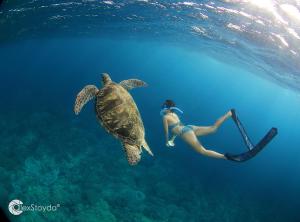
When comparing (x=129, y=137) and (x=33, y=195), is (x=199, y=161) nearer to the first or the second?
(x=33, y=195)

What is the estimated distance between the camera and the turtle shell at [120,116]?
251 inches

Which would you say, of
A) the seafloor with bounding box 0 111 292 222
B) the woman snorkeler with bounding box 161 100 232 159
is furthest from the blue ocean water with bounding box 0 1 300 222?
the woman snorkeler with bounding box 161 100 232 159

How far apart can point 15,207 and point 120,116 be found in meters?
8.57

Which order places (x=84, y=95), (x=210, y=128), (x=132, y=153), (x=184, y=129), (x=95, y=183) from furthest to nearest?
1. (x=95, y=183)
2. (x=210, y=128)
3. (x=184, y=129)
4. (x=84, y=95)
5. (x=132, y=153)

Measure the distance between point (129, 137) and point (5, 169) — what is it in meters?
10.5

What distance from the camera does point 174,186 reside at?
15891 mm

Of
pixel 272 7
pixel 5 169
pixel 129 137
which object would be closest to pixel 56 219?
pixel 5 169

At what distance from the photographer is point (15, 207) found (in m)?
11.8

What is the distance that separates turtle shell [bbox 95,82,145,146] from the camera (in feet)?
20.9

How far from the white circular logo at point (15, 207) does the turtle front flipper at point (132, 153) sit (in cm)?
795

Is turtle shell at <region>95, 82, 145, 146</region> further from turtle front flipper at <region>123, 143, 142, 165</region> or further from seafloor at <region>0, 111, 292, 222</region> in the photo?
seafloor at <region>0, 111, 292, 222</region>

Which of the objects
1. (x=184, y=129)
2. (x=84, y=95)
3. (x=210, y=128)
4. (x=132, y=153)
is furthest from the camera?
(x=210, y=128)

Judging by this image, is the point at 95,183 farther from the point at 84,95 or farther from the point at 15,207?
the point at 84,95

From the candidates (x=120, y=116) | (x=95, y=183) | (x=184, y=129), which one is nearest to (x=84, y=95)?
(x=120, y=116)
